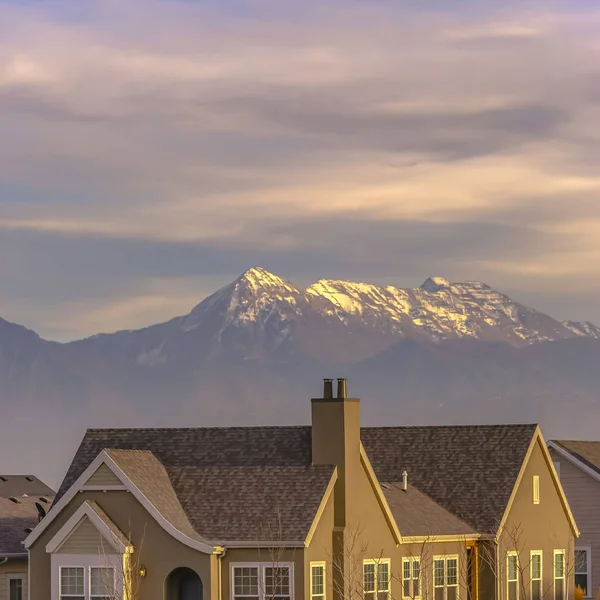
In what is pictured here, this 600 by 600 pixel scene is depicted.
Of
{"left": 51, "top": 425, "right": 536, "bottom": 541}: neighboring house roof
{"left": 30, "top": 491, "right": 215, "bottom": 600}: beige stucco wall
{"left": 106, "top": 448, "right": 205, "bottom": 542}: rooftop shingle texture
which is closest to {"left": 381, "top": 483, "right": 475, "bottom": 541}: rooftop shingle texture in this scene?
{"left": 51, "top": 425, "right": 536, "bottom": 541}: neighboring house roof

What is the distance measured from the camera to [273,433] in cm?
6838

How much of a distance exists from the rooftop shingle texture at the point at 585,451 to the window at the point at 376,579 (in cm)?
1683

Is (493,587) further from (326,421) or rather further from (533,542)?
(326,421)

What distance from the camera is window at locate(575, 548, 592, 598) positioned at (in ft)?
266

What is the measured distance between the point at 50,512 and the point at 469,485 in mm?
17347

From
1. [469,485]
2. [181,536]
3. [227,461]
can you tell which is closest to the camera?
[181,536]

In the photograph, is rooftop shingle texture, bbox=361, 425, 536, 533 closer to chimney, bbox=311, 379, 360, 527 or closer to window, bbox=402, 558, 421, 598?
window, bbox=402, 558, 421, 598

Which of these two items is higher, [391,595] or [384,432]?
[384,432]

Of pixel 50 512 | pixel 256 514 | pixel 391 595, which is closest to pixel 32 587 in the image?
pixel 50 512

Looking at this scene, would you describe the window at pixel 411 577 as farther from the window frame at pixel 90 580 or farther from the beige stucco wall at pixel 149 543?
the window frame at pixel 90 580

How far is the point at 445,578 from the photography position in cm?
7031

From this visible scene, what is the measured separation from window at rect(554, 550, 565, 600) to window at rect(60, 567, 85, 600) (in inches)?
819

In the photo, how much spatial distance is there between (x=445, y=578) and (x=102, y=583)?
13448 mm

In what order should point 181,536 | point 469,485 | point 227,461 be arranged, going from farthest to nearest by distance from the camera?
point 469,485, point 227,461, point 181,536
